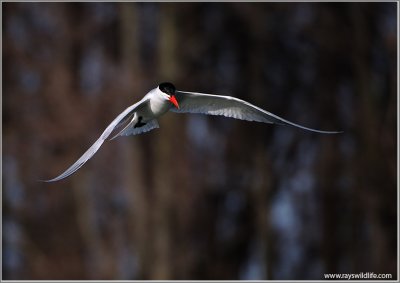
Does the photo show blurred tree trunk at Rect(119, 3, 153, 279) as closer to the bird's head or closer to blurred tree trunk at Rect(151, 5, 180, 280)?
blurred tree trunk at Rect(151, 5, 180, 280)

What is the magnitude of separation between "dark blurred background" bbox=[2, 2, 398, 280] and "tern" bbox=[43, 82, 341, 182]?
6.72 metres

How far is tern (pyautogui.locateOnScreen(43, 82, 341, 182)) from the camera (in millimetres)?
6469

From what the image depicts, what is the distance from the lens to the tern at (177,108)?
255 inches

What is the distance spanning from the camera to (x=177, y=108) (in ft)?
22.1

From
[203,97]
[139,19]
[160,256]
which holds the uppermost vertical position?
[139,19]

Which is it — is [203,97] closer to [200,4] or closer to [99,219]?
[200,4]

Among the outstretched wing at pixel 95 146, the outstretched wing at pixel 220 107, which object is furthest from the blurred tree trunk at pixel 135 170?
the outstretched wing at pixel 95 146

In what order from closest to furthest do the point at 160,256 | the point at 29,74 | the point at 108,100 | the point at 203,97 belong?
the point at 203,97, the point at 160,256, the point at 108,100, the point at 29,74

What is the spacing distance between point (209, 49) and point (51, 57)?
9.30 ft

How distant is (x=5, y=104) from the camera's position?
16391mm

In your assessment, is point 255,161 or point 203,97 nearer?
point 203,97

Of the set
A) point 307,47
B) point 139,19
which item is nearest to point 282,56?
point 307,47

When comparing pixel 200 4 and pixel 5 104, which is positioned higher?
pixel 200 4

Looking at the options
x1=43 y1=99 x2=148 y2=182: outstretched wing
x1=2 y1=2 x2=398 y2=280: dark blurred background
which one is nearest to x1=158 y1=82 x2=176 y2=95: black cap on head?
x1=43 y1=99 x2=148 y2=182: outstretched wing
